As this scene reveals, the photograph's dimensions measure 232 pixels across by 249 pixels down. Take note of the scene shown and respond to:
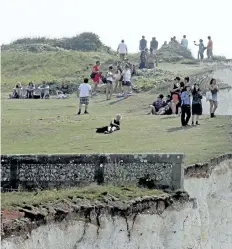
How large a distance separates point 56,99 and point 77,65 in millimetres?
8629

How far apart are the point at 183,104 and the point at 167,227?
8768 millimetres

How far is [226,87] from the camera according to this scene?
3134 cm

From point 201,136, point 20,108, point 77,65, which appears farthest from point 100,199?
point 77,65

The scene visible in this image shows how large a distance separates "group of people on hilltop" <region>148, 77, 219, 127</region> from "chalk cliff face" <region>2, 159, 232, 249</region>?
502 cm

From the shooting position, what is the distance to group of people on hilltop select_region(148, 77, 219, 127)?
23047 mm

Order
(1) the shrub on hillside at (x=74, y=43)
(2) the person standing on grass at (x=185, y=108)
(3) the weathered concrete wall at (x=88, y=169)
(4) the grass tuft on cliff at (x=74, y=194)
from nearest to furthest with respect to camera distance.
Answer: (4) the grass tuft on cliff at (x=74, y=194), (3) the weathered concrete wall at (x=88, y=169), (2) the person standing on grass at (x=185, y=108), (1) the shrub on hillside at (x=74, y=43)

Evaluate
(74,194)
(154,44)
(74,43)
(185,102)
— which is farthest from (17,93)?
(74,194)

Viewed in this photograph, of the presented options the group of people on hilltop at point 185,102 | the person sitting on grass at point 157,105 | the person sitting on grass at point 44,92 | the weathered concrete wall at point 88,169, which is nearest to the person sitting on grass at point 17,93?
the person sitting on grass at point 44,92

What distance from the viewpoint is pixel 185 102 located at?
23.2 meters

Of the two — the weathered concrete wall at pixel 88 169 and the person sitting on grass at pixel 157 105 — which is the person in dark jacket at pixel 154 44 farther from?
the weathered concrete wall at pixel 88 169

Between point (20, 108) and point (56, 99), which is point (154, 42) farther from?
point (20, 108)

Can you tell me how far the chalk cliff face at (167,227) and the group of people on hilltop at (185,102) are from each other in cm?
502

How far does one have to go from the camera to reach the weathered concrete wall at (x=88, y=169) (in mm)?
14375

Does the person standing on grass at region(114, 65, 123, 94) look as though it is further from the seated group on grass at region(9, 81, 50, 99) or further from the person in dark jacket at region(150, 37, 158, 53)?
the person in dark jacket at region(150, 37, 158, 53)
